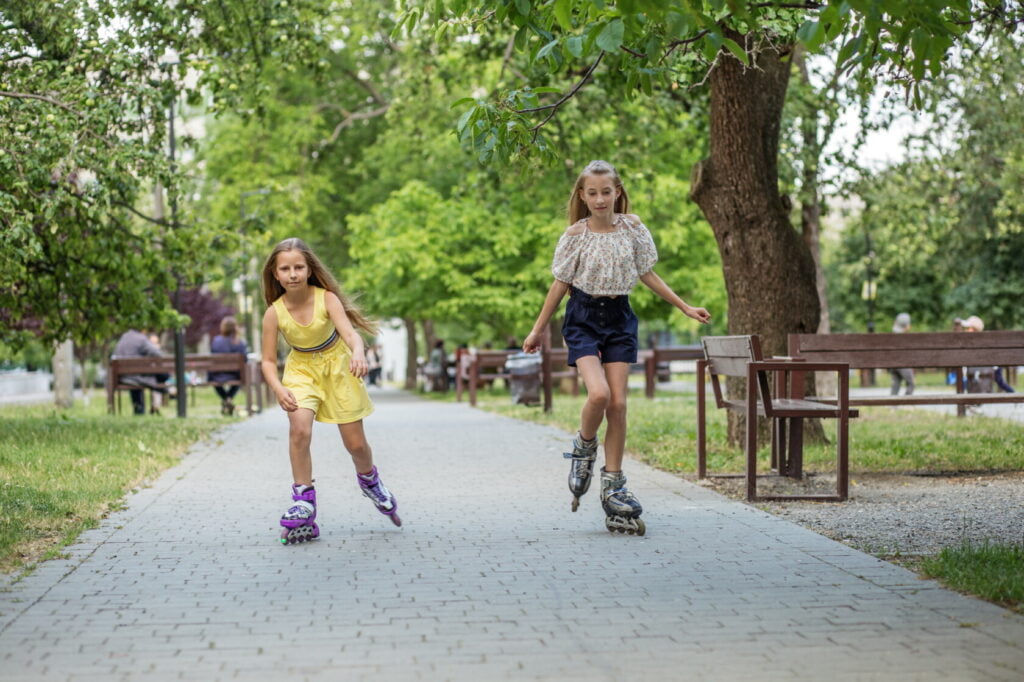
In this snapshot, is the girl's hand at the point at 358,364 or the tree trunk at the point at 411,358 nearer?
the girl's hand at the point at 358,364

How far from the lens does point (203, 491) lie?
9266mm

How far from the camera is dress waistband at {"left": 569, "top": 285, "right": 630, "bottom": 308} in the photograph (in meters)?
7.11

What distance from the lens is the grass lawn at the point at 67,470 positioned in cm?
686

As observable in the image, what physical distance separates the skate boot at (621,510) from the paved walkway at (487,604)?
0.51 ft

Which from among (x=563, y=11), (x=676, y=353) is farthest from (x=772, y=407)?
(x=676, y=353)

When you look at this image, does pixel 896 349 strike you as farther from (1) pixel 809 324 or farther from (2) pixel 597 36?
(2) pixel 597 36

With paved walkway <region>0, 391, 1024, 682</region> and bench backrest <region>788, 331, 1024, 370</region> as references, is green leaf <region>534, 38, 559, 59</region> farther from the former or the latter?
bench backrest <region>788, 331, 1024, 370</region>

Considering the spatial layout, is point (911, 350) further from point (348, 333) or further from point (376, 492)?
point (348, 333)

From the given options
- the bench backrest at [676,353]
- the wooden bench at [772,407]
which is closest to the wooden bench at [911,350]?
the wooden bench at [772,407]

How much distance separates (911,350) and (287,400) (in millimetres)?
4938

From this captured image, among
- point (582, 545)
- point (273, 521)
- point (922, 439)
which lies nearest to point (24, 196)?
point (273, 521)

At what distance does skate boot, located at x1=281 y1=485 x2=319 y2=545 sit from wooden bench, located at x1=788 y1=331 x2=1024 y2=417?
13.3 feet

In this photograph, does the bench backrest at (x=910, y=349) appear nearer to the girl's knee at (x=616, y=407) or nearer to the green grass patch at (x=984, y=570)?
the girl's knee at (x=616, y=407)

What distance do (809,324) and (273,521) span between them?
5.66 metres
